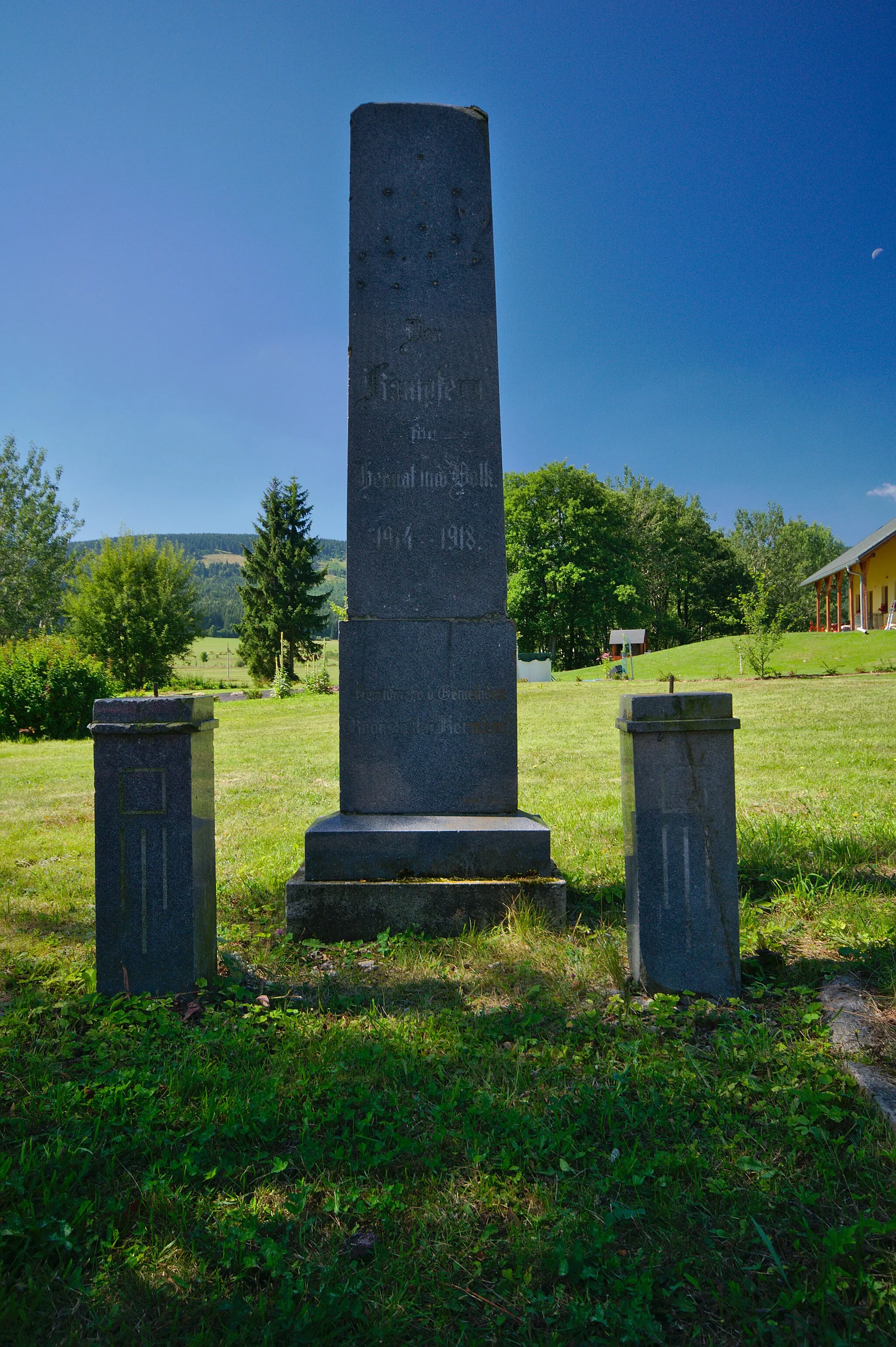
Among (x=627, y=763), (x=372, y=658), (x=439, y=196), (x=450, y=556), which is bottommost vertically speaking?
(x=627, y=763)

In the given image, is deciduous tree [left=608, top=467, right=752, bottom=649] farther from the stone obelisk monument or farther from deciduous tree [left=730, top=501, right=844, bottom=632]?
the stone obelisk monument

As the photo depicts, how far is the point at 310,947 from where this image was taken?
3.59 meters

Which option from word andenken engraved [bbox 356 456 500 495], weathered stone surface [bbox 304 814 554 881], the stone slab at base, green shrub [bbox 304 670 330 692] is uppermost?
word andenken engraved [bbox 356 456 500 495]

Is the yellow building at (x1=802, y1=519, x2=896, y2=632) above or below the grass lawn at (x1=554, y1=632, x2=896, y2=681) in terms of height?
above

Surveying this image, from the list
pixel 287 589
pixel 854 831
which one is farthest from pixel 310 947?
pixel 287 589

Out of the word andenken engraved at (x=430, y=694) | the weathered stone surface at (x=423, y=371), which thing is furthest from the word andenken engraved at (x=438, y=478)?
the word andenken engraved at (x=430, y=694)

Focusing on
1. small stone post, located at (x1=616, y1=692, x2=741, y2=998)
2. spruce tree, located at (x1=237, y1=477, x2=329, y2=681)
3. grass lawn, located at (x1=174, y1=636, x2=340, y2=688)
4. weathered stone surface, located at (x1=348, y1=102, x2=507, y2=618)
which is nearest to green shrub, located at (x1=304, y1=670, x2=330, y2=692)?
grass lawn, located at (x1=174, y1=636, x2=340, y2=688)

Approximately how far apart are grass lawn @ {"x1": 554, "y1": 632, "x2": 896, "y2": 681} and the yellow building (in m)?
3.10

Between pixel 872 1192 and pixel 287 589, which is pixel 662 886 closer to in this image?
pixel 872 1192

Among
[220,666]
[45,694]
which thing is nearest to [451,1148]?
[45,694]

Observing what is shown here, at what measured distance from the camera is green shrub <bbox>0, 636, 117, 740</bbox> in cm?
1437

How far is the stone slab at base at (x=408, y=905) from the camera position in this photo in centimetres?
367

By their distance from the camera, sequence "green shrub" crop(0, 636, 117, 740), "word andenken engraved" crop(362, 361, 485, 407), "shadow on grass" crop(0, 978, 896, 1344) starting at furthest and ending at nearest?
"green shrub" crop(0, 636, 117, 740) → "word andenken engraved" crop(362, 361, 485, 407) → "shadow on grass" crop(0, 978, 896, 1344)

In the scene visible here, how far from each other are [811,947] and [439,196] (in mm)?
4439
